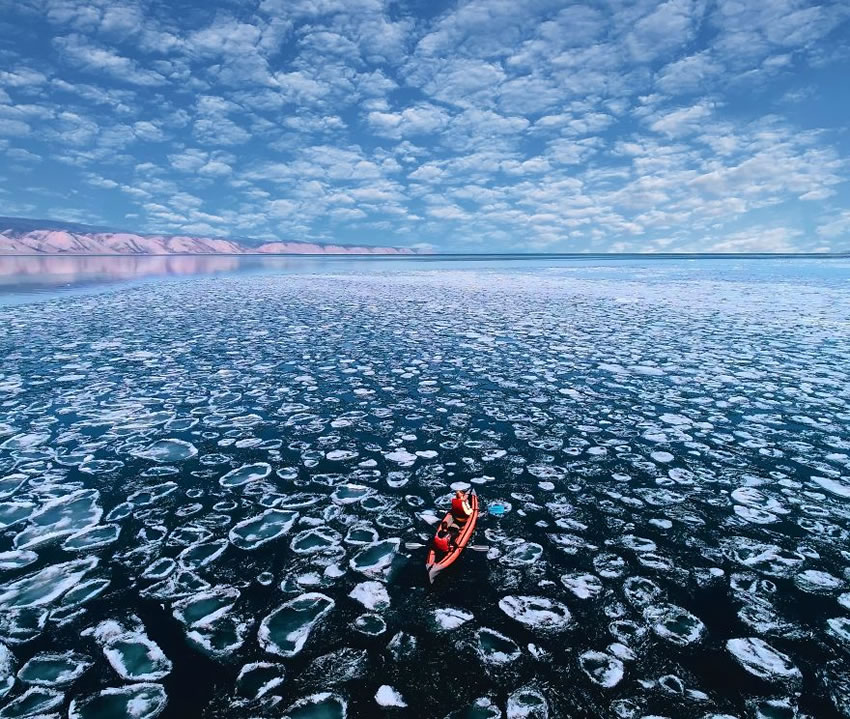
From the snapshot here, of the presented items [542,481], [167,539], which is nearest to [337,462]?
[167,539]

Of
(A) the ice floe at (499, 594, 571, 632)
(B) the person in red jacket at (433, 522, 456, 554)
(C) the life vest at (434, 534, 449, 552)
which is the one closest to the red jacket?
(B) the person in red jacket at (433, 522, 456, 554)

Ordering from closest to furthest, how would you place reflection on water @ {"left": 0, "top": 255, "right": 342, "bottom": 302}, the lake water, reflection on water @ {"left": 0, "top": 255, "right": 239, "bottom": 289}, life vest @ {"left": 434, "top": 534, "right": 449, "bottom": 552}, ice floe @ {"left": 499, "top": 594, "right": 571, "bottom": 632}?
the lake water, ice floe @ {"left": 499, "top": 594, "right": 571, "bottom": 632}, life vest @ {"left": 434, "top": 534, "right": 449, "bottom": 552}, reflection on water @ {"left": 0, "top": 255, "right": 342, "bottom": 302}, reflection on water @ {"left": 0, "top": 255, "right": 239, "bottom": 289}

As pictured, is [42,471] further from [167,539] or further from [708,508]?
[708,508]

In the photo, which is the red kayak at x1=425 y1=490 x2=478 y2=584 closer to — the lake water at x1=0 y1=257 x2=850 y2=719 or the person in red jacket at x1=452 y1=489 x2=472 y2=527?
the person in red jacket at x1=452 y1=489 x2=472 y2=527

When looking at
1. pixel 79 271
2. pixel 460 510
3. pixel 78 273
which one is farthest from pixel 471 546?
pixel 79 271

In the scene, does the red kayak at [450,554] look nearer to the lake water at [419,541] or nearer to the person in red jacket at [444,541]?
the person in red jacket at [444,541]
